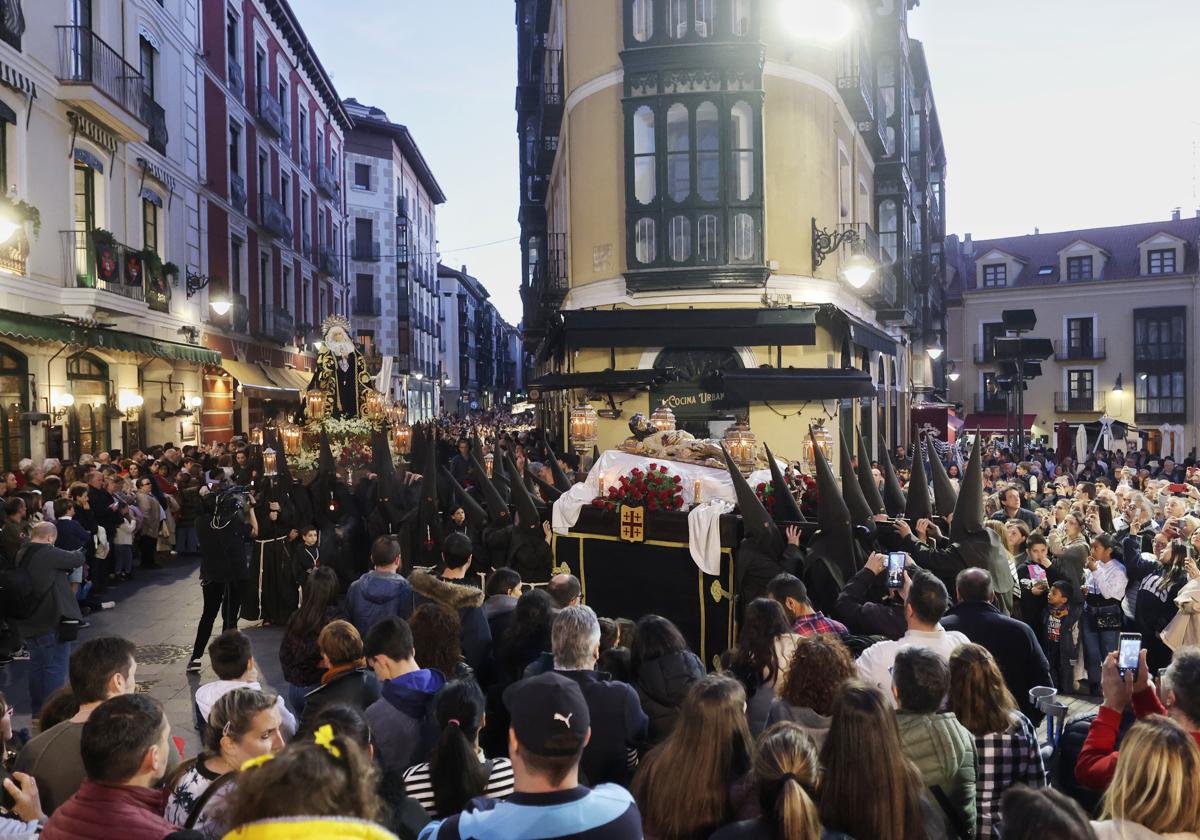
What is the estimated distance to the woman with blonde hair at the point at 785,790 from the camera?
118 inches

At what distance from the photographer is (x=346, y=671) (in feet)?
15.6

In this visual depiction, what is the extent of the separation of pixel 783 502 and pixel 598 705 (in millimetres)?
4574

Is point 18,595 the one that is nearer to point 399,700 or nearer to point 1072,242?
point 399,700

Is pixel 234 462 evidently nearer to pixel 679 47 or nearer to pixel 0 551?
pixel 0 551

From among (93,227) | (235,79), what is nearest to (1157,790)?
(93,227)

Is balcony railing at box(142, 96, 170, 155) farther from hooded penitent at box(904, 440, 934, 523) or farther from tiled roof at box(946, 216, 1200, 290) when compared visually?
tiled roof at box(946, 216, 1200, 290)

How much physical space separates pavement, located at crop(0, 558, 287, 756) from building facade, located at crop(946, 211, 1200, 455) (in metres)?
36.0

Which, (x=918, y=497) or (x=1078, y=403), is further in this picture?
(x=1078, y=403)

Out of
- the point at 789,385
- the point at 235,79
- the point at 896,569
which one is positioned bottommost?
the point at 896,569

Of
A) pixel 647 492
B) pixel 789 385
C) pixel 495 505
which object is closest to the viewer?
pixel 647 492

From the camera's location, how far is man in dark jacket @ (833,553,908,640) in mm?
6113

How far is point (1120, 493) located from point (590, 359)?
9.41m

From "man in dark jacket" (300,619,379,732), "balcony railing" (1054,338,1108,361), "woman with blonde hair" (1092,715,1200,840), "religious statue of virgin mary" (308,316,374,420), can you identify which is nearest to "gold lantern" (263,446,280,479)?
"religious statue of virgin mary" (308,316,374,420)

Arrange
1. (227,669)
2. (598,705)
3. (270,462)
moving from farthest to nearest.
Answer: (270,462) < (227,669) < (598,705)
